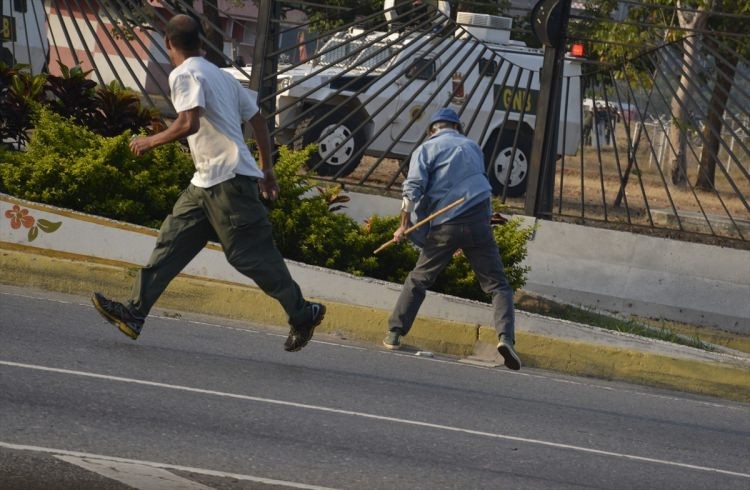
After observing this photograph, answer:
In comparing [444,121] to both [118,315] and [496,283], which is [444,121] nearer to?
[496,283]

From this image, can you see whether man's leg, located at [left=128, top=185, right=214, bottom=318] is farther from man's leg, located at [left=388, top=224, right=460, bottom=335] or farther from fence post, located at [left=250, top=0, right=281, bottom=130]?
fence post, located at [left=250, top=0, right=281, bottom=130]

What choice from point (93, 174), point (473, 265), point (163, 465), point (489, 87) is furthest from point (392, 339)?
point (163, 465)

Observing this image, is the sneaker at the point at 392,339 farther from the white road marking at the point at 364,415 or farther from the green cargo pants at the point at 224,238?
the white road marking at the point at 364,415

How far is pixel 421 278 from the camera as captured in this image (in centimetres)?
918

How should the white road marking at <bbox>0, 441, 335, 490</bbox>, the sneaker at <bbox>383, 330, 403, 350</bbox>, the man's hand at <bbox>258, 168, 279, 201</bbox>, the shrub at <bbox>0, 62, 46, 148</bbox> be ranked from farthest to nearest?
the shrub at <bbox>0, 62, 46, 148</bbox>
the sneaker at <bbox>383, 330, 403, 350</bbox>
the man's hand at <bbox>258, 168, 279, 201</bbox>
the white road marking at <bbox>0, 441, 335, 490</bbox>

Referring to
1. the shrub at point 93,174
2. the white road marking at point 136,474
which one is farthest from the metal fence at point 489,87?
the white road marking at point 136,474

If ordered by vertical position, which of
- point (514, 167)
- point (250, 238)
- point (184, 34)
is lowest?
point (514, 167)

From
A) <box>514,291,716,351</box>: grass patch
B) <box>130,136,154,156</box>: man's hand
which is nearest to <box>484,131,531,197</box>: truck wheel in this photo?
<box>514,291,716,351</box>: grass patch

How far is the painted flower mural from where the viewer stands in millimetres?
10094

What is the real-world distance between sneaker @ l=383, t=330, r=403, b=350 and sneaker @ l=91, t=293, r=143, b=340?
2.29 m

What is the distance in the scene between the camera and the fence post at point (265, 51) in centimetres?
1226

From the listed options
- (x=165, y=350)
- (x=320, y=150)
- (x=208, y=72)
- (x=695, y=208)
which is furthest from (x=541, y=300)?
(x=695, y=208)

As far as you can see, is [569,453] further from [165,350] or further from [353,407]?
[165,350]

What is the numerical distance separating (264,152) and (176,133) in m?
0.62
